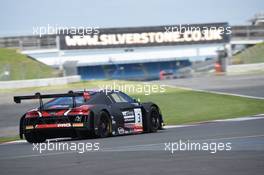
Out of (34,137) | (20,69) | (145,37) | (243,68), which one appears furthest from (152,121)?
(145,37)

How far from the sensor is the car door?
15.1 metres

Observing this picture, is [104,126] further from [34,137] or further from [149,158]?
[149,158]

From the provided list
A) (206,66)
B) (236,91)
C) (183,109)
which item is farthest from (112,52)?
(183,109)

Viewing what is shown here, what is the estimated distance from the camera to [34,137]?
47.0 ft

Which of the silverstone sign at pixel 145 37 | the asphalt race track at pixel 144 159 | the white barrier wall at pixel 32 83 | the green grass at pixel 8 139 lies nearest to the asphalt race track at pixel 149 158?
the asphalt race track at pixel 144 159

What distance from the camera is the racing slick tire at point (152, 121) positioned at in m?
15.6

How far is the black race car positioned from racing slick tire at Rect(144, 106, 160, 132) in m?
0.16

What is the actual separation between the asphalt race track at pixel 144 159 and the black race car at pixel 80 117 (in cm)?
92

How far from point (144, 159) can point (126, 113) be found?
221 inches

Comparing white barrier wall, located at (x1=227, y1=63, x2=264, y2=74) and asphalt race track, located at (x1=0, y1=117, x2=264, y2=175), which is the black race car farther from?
white barrier wall, located at (x1=227, y1=63, x2=264, y2=74)

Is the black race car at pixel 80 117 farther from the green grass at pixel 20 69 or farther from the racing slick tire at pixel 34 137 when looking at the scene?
the green grass at pixel 20 69

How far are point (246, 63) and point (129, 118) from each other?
38.6 metres

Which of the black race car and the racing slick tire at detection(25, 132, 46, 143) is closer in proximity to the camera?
the black race car

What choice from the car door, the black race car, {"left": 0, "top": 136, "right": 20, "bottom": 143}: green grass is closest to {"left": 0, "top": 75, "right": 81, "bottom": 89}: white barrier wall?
{"left": 0, "top": 136, "right": 20, "bottom": 143}: green grass
